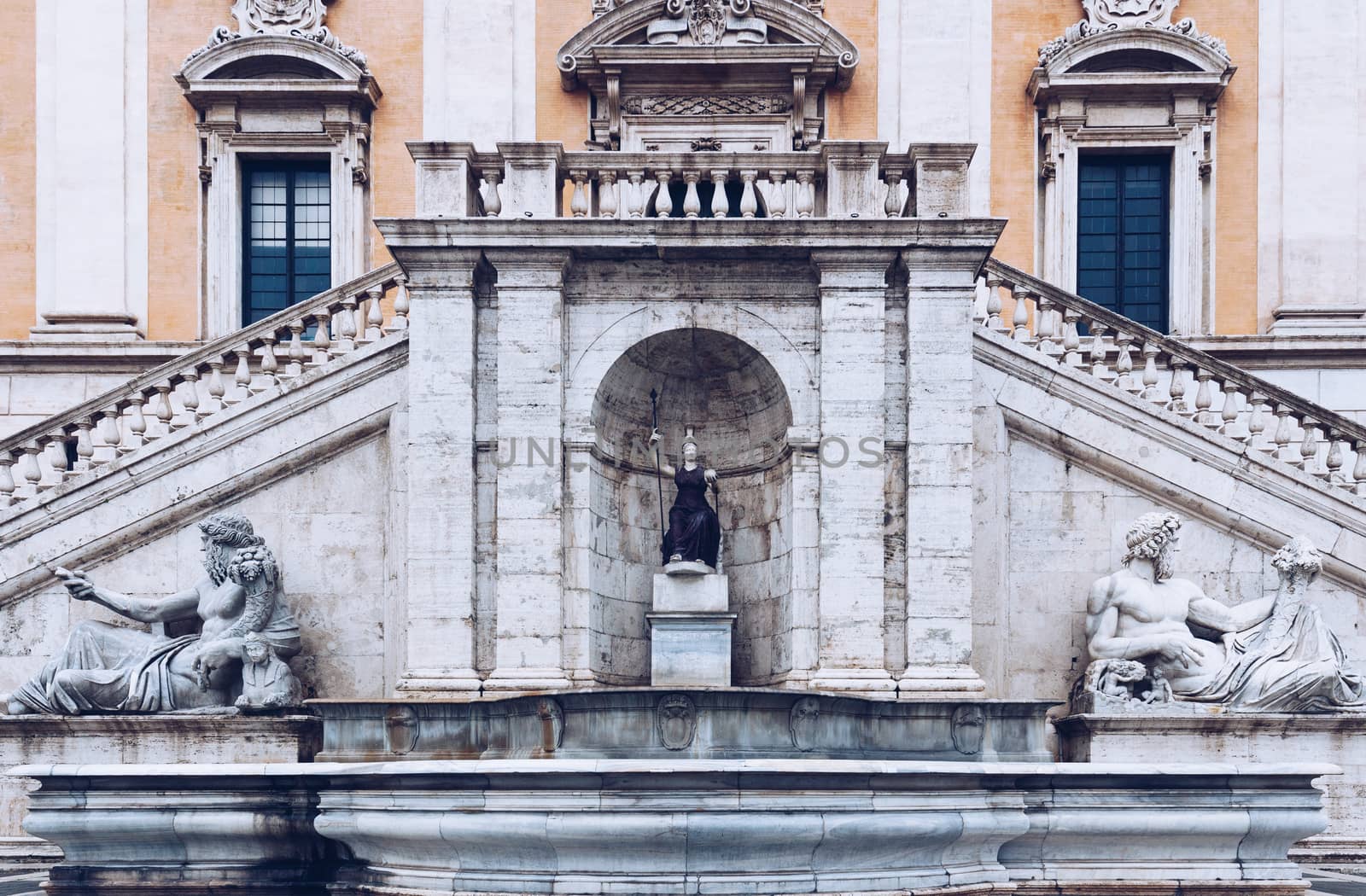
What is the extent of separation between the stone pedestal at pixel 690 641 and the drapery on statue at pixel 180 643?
134 inches

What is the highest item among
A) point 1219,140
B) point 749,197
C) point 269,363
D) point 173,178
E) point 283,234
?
point 1219,140

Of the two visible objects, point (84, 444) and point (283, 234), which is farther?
point (283, 234)

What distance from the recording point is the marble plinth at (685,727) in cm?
1415

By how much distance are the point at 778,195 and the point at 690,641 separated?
14.2ft

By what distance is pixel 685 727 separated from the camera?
557 inches

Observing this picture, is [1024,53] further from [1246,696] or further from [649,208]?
[1246,696]

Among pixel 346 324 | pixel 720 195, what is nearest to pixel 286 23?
pixel 346 324

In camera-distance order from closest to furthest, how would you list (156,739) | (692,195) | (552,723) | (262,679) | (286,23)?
1. (552,723)
2. (156,739)
3. (262,679)
4. (692,195)
5. (286,23)

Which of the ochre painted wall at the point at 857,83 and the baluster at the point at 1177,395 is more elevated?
the ochre painted wall at the point at 857,83

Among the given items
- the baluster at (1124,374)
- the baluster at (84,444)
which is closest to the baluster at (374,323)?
the baluster at (84,444)

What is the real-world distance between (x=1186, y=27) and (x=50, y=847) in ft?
54.7

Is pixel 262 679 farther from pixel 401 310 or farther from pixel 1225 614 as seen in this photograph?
pixel 1225 614

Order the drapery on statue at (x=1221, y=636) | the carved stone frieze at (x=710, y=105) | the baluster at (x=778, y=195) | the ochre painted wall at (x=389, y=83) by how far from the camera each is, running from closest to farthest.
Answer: the drapery on statue at (x=1221, y=636) < the baluster at (x=778, y=195) < the carved stone frieze at (x=710, y=105) < the ochre painted wall at (x=389, y=83)

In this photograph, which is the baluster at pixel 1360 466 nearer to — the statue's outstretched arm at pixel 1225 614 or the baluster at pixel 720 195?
the statue's outstretched arm at pixel 1225 614
